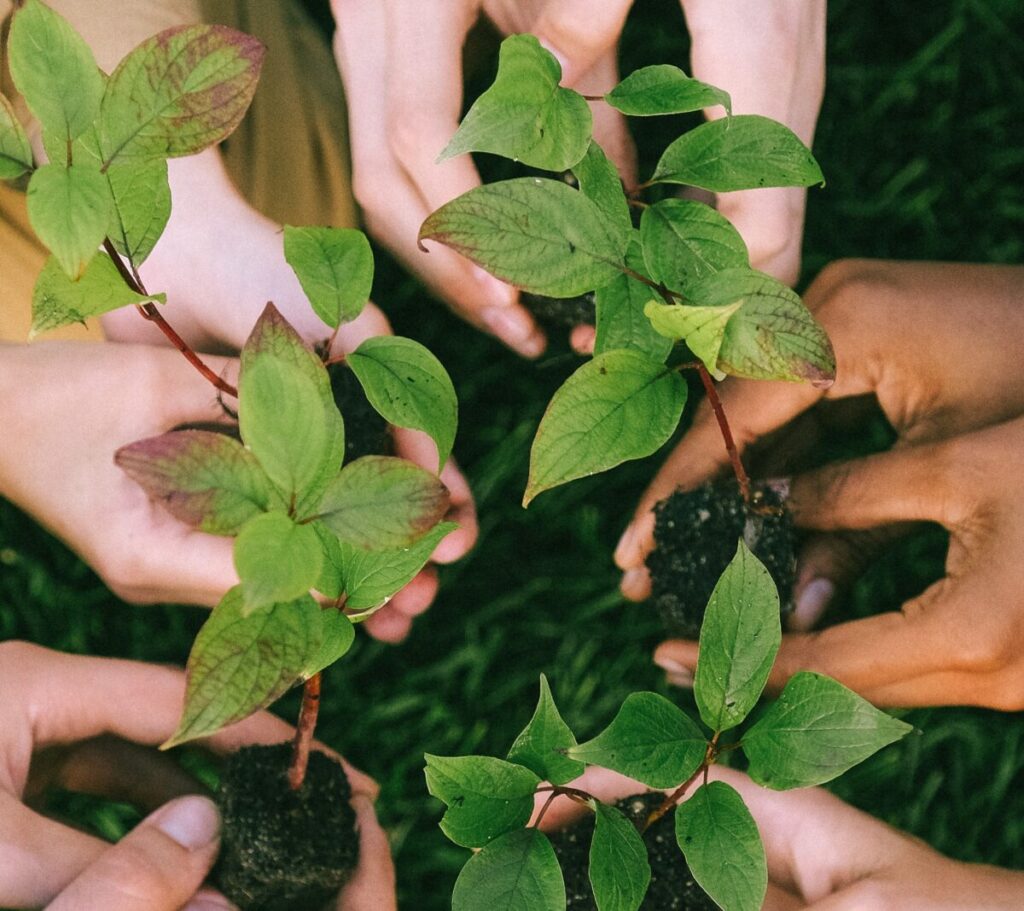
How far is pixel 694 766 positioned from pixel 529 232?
0.33 m

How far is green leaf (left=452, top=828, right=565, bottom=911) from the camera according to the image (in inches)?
22.8

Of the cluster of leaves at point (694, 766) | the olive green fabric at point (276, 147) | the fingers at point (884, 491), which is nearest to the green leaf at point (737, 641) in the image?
the cluster of leaves at point (694, 766)

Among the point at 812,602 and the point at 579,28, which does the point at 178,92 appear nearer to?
the point at 579,28

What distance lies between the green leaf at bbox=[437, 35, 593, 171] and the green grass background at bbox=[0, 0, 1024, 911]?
0.65 m

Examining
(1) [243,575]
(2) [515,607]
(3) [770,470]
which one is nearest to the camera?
(1) [243,575]

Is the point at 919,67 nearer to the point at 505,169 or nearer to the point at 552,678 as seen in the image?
the point at 505,169

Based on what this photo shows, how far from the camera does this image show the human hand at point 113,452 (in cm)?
98

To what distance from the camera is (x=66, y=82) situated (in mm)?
492

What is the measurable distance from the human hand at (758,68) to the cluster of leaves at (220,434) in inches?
19.4

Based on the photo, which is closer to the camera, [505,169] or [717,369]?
[717,369]

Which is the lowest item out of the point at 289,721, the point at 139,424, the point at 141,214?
the point at 289,721

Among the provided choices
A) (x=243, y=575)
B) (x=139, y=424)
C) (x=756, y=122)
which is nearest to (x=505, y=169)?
(x=139, y=424)

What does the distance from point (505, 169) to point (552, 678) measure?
2.08 feet

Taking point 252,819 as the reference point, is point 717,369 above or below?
above
